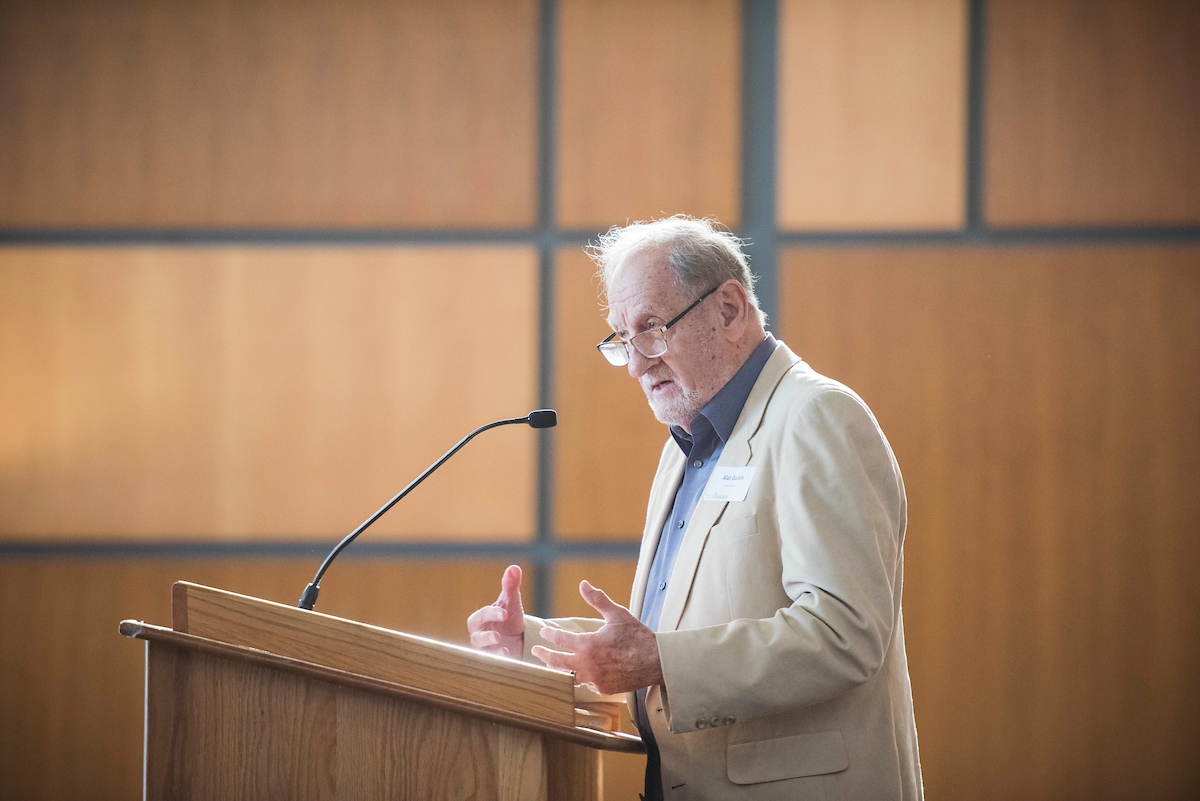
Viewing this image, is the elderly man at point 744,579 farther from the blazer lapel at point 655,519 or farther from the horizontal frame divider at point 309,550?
the horizontal frame divider at point 309,550

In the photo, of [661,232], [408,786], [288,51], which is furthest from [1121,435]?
[288,51]

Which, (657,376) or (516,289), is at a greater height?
(516,289)

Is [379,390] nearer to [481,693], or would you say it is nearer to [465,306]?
[465,306]

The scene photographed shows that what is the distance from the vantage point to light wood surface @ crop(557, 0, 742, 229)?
8.11 feet

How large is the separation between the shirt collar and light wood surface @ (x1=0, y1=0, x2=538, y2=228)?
125cm

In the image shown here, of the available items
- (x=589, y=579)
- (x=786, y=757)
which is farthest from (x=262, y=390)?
(x=786, y=757)

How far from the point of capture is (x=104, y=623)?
95.7 inches

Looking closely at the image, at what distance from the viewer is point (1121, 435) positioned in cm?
240

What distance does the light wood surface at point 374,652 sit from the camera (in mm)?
857

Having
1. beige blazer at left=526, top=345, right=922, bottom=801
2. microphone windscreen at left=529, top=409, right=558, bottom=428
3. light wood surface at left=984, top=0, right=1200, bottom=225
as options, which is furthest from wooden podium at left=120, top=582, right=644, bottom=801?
light wood surface at left=984, top=0, right=1200, bottom=225

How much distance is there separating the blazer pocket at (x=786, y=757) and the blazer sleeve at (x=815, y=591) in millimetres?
76

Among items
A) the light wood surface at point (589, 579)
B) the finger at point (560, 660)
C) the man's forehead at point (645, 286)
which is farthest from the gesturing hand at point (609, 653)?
the light wood surface at point (589, 579)

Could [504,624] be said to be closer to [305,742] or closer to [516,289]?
[305,742]

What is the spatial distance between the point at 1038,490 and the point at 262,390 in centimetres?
220
